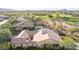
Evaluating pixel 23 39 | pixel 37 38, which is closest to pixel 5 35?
pixel 23 39

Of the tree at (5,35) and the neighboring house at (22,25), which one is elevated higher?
the neighboring house at (22,25)

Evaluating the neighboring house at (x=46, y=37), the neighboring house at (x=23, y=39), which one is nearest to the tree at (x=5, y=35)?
the neighboring house at (x=23, y=39)

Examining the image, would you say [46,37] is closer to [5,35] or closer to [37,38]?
[37,38]

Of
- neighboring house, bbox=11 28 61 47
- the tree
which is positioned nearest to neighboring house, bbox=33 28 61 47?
neighboring house, bbox=11 28 61 47

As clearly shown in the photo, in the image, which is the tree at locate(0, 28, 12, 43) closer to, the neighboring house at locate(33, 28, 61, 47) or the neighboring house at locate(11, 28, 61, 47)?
the neighboring house at locate(11, 28, 61, 47)

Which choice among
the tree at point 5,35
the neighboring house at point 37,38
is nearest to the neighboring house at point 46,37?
the neighboring house at point 37,38

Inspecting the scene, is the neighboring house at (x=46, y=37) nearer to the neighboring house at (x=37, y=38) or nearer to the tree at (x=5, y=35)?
the neighboring house at (x=37, y=38)
